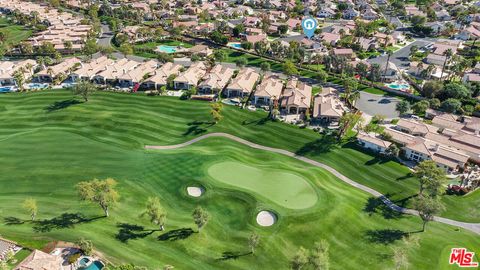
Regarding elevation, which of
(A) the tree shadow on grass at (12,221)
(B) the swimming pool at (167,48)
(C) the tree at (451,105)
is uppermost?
(B) the swimming pool at (167,48)

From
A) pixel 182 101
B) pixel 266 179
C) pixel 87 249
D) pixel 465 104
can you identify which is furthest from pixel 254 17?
pixel 87 249

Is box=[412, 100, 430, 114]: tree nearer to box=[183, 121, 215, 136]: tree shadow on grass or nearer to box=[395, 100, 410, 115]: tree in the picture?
box=[395, 100, 410, 115]: tree

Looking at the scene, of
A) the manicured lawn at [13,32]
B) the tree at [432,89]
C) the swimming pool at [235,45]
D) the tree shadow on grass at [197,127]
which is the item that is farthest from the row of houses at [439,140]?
the manicured lawn at [13,32]

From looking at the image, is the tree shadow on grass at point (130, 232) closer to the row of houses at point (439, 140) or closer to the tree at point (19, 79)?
the row of houses at point (439, 140)

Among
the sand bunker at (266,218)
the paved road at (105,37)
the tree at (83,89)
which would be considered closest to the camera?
the sand bunker at (266,218)

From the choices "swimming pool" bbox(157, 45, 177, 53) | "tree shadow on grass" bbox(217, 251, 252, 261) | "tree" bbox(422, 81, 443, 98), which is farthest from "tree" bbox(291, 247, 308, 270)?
"swimming pool" bbox(157, 45, 177, 53)

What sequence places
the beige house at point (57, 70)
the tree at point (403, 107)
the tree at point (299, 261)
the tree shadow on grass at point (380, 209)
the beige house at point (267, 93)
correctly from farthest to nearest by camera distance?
the beige house at point (57, 70), the beige house at point (267, 93), the tree at point (403, 107), the tree shadow on grass at point (380, 209), the tree at point (299, 261)
